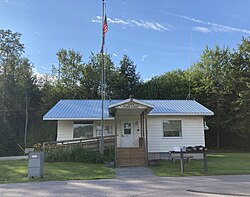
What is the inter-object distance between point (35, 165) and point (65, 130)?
714 cm

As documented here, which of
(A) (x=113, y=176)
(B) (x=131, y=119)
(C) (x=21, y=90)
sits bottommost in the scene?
(A) (x=113, y=176)

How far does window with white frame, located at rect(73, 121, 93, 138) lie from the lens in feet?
55.4

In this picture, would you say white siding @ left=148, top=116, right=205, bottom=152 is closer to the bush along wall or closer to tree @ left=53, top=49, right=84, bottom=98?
the bush along wall

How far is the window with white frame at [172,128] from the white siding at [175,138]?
22 centimetres

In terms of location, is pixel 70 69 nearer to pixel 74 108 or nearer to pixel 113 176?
pixel 74 108

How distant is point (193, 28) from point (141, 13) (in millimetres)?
6381

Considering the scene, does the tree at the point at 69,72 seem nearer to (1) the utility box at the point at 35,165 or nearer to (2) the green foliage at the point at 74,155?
(2) the green foliage at the point at 74,155

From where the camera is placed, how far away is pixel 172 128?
17109mm

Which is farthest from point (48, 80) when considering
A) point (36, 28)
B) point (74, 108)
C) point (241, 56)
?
point (241, 56)

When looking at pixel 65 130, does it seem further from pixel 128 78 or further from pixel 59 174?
pixel 128 78

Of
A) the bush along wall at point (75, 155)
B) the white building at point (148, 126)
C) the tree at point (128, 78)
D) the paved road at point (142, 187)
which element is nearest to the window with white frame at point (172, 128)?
the white building at point (148, 126)

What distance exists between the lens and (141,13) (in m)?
16.9

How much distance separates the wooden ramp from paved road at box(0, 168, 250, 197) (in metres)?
3.37

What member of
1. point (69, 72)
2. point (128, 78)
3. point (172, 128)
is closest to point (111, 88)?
point (128, 78)
